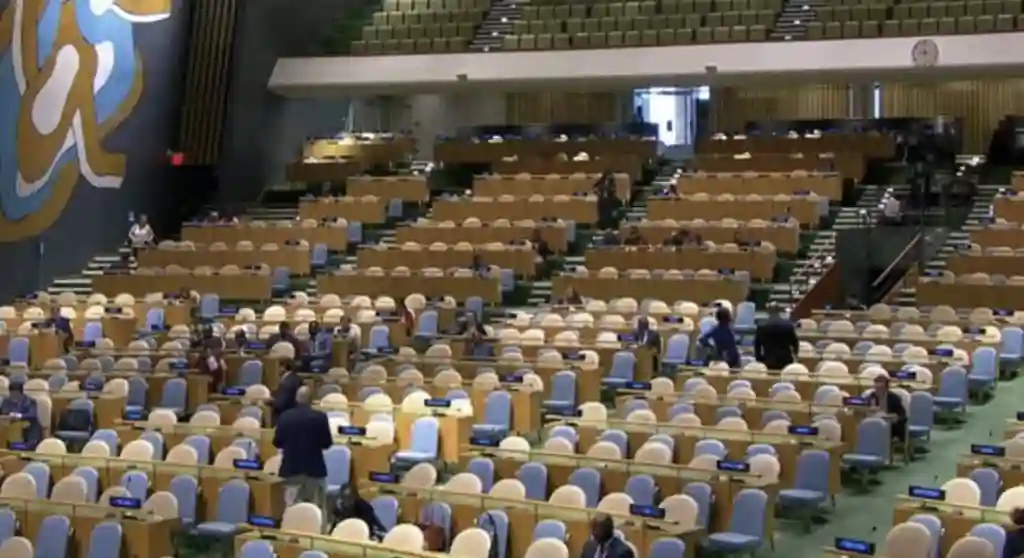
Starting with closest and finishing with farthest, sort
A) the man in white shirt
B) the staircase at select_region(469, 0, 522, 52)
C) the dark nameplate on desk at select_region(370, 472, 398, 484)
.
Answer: the dark nameplate on desk at select_region(370, 472, 398, 484)
the man in white shirt
the staircase at select_region(469, 0, 522, 52)

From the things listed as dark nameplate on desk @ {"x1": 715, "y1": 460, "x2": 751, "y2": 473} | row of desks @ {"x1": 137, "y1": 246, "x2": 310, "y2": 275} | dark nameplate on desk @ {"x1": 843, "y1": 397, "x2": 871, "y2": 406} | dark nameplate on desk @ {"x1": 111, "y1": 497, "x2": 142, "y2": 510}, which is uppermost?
row of desks @ {"x1": 137, "y1": 246, "x2": 310, "y2": 275}

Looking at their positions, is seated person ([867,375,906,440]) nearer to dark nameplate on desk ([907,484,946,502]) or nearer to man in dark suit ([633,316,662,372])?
dark nameplate on desk ([907,484,946,502])

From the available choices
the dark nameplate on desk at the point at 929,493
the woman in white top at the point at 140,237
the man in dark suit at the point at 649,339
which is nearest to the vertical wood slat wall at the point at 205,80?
the woman in white top at the point at 140,237

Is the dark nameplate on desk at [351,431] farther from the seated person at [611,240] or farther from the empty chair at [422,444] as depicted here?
the seated person at [611,240]

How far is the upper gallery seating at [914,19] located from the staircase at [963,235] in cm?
218

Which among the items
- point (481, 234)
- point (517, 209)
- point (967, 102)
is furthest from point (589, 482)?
point (967, 102)

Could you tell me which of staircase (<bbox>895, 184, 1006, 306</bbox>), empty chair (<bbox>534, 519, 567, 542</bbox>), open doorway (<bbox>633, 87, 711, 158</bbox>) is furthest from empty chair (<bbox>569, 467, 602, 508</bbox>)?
open doorway (<bbox>633, 87, 711, 158</bbox>)

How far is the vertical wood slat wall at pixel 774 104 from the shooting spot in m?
27.1

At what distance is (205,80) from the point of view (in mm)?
24219

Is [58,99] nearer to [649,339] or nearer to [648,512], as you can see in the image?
[649,339]

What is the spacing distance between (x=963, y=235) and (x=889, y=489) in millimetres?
8906

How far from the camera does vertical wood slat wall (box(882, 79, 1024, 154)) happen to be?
2581 centimetres

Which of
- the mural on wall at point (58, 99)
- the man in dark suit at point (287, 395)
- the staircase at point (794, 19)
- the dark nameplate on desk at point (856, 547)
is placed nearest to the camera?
the dark nameplate on desk at point (856, 547)

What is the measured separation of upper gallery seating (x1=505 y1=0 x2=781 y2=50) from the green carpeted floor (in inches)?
→ 427
